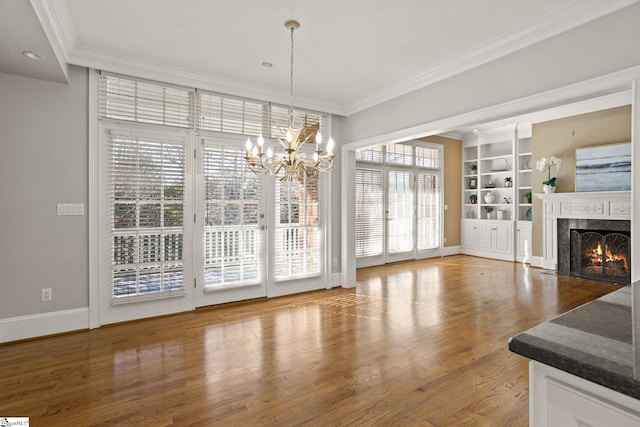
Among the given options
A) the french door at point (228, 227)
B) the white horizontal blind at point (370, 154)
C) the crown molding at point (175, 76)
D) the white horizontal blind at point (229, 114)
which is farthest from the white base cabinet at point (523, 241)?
the white horizontal blind at point (229, 114)

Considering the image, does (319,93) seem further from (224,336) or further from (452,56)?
(224,336)

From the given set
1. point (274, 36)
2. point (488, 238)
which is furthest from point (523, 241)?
point (274, 36)

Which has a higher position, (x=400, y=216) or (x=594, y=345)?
(x=400, y=216)

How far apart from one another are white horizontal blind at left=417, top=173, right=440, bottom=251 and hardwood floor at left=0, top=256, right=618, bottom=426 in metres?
3.51

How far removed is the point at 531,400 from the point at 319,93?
4.43 meters

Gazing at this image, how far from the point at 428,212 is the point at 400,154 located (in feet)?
5.31

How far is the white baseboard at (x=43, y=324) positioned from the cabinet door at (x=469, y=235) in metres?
7.91

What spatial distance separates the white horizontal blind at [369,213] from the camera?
699 cm

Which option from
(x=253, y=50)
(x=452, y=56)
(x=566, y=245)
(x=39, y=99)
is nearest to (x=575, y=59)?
(x=452, y=56)

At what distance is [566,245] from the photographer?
19.9 ft

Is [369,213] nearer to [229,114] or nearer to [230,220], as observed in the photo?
[230,220]

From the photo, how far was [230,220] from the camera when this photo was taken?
14.6 feet

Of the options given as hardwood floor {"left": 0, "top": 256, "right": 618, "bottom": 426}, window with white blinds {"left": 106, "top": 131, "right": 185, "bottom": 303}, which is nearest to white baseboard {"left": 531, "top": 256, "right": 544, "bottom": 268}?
hardwood floor {"left": 0, "top": 256, "right": 618, "bottom": 426}

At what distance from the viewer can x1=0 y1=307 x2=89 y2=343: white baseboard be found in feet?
10.7
